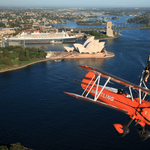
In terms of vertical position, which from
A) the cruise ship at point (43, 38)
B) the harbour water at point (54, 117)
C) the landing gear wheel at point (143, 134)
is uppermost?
the cruise ship at point (43, 38)

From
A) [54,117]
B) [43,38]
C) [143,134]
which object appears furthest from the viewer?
[43,38]

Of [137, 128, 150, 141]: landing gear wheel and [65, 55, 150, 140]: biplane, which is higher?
[65, 55, 150, 140]: biplane

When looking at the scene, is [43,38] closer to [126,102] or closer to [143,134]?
[126,102]

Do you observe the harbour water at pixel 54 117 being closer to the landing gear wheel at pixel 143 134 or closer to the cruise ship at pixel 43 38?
the landing gear wheel at pixel 143 134

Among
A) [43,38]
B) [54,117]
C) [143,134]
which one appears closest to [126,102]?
[143,134]

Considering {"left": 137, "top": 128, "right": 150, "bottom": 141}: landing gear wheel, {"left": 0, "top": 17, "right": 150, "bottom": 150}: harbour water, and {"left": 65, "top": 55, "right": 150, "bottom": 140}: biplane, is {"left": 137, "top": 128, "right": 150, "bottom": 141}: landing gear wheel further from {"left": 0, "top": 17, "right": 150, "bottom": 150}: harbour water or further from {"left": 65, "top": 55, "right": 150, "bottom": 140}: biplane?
{"left": 0, "top": 17, "right": 150, "bottom": 150}: harbour water

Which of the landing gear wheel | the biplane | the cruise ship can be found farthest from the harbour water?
the cruise ship

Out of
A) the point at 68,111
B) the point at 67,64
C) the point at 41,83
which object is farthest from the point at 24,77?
the point at 68,111

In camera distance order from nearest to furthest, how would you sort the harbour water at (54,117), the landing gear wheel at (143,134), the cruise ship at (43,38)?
the landing gear wheel at (143,134) → the harbour water at (54,117) → the cruise ship at (43,38)

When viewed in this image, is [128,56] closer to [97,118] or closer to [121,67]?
[121,67]

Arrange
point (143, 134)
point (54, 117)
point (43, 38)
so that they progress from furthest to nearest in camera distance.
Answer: point (43, 38) → point (54, 117) → point (143, 134)

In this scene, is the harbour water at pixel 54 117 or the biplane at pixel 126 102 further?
the harbour water at pixel 54 117

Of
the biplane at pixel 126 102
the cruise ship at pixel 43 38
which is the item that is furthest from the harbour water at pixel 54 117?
the cruise ship at pixel 43 38
